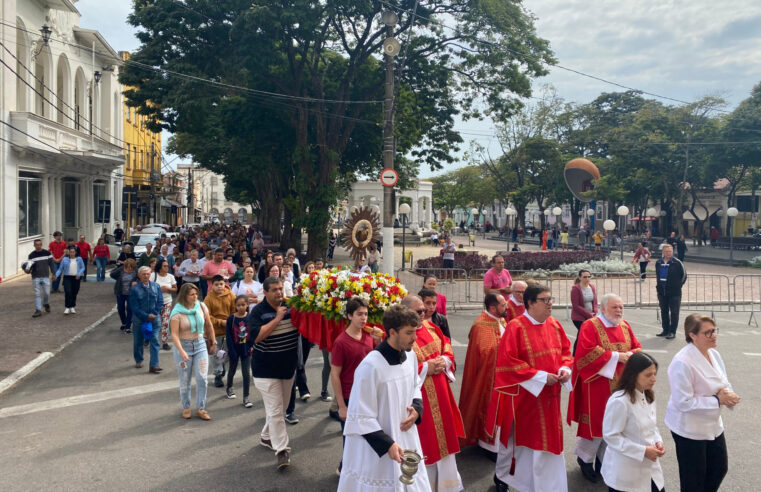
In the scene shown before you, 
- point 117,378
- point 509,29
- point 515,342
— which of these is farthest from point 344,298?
point 509,29

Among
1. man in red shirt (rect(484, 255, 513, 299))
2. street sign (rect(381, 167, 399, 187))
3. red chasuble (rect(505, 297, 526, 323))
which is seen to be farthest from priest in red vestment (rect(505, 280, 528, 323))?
street sign (rect(381, 167, 399, 187))

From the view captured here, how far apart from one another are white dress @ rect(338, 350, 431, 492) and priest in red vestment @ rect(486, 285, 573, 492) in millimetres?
1561

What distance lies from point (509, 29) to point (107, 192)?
2564cm

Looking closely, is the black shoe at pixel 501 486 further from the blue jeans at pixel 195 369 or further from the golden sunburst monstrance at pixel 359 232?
the golden sunburst monstrance at pixel 359 232

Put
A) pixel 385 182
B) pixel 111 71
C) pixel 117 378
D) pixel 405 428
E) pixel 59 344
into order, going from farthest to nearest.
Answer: pixel 111 71 → pixel 385 182 → pixel 59 344 → pixel 117 378 → pixel 405 428

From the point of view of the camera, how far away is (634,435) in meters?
4.22

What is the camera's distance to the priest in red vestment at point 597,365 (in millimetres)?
5570

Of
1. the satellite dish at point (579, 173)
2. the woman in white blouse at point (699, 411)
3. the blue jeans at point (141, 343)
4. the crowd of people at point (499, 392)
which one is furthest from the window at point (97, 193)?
the woman in white blouse at point (699, 411)

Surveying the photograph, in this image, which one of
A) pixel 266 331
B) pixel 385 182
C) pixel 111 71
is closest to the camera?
pixel 266 331

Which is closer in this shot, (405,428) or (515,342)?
(405,428)

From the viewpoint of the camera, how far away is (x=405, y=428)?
3.95m

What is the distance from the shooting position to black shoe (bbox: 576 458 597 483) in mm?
5646

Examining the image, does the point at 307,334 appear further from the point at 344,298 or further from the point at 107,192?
the point at 107,192

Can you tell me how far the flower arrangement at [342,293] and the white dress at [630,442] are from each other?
2421mm
